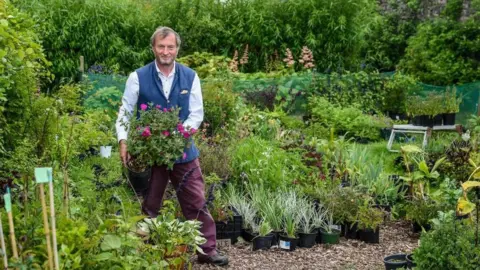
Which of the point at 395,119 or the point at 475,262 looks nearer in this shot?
the point at 475,262

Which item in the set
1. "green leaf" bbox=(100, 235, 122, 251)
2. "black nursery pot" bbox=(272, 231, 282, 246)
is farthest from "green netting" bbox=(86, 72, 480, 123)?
"green leaf" bbox=(100, 235, 122, 251)

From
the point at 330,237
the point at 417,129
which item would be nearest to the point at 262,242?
the point at 330,237

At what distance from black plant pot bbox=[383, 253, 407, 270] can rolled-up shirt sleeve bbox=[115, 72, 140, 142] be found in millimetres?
2220

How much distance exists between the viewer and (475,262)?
4.52m

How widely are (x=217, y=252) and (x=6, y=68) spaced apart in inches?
86.0

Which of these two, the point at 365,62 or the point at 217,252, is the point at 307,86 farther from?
the point at 217,252

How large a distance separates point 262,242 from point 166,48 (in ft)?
6.30

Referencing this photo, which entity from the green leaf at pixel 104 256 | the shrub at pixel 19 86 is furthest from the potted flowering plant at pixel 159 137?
the green leaf at pixel 104 256

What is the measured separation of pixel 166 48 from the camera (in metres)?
5.41

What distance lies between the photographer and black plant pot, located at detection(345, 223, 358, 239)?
6681mm

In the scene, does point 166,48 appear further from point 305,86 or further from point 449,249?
point 305,86

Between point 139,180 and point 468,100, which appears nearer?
point 139,180

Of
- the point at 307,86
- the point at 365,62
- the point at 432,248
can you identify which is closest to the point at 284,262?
the point at 432,248

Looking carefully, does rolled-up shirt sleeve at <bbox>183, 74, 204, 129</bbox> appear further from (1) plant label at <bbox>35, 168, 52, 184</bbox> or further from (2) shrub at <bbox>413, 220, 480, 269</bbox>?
(1) plant label at <bbox>35, 168, 52, 184</bbox>
